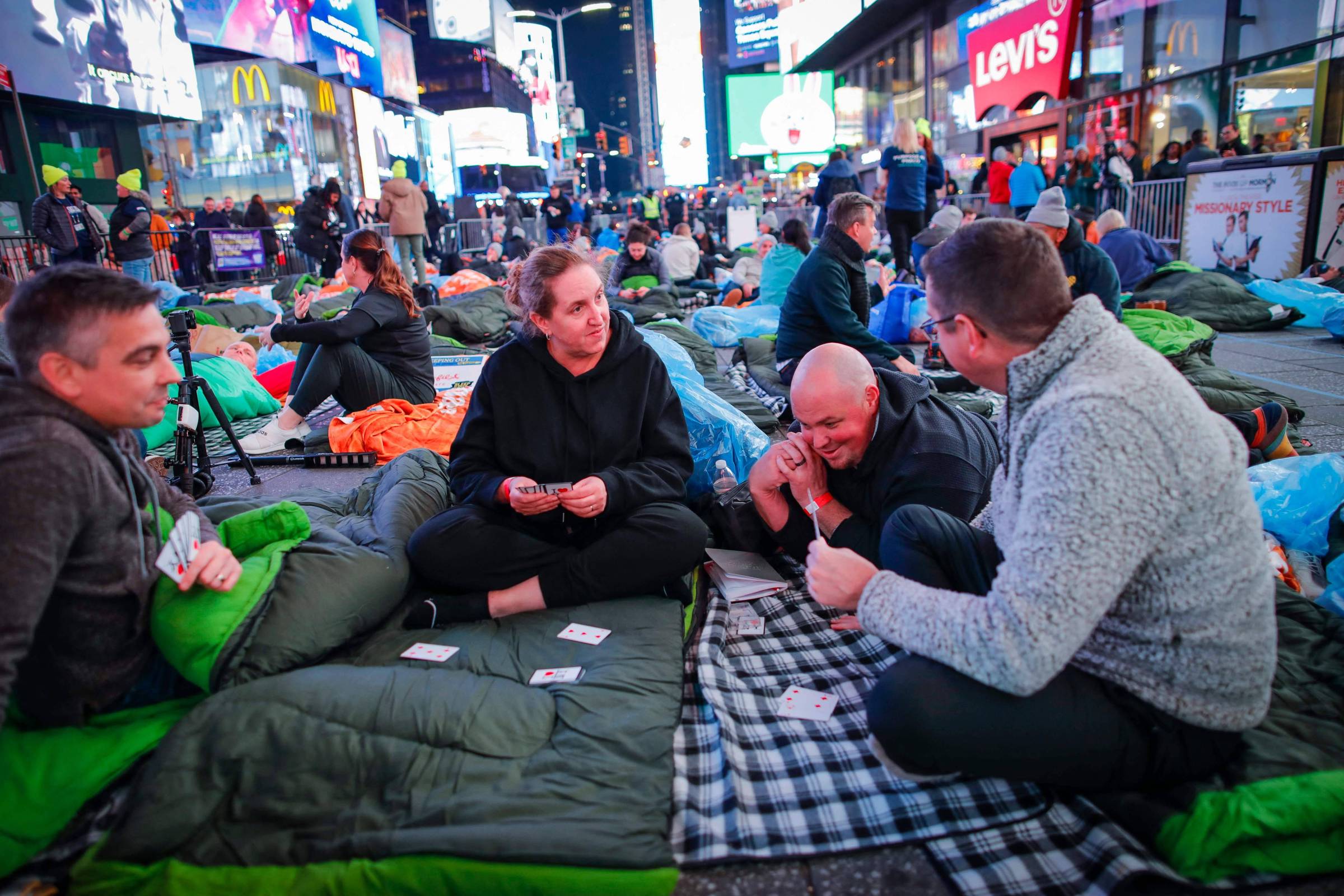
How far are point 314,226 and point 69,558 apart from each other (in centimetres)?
1152

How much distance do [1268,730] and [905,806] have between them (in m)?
0.79

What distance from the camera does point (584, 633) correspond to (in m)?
2.39

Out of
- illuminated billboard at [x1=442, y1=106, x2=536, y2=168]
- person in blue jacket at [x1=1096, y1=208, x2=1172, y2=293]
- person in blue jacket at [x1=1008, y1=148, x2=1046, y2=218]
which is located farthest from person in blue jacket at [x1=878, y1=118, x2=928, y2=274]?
illuminated billboard at [x1=442, y1=106, x2=536, y2=168]

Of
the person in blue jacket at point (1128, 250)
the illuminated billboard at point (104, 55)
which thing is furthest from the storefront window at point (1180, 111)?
the illuminated billboard at point (104, 55)

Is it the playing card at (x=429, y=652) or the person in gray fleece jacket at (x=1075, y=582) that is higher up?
the person in gray fleece jacket at (x=1075, y=582)

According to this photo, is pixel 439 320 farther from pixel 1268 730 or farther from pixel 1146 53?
pixel 1146 53

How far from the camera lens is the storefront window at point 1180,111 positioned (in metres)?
11.5

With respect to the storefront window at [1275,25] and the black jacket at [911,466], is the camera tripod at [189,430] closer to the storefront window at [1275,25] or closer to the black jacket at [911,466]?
the black jacket at [911,466]

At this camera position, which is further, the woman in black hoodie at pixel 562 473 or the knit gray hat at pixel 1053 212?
the knit gray hat at pixel 1053 212

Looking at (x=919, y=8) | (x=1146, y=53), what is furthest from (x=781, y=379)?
(x=919, y=8)

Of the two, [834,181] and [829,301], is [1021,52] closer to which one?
[834,181]

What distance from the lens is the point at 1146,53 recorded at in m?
12.7

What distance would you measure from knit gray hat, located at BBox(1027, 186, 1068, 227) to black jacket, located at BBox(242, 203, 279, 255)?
12148 mm

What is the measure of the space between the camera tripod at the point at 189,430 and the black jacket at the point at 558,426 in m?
1.61
